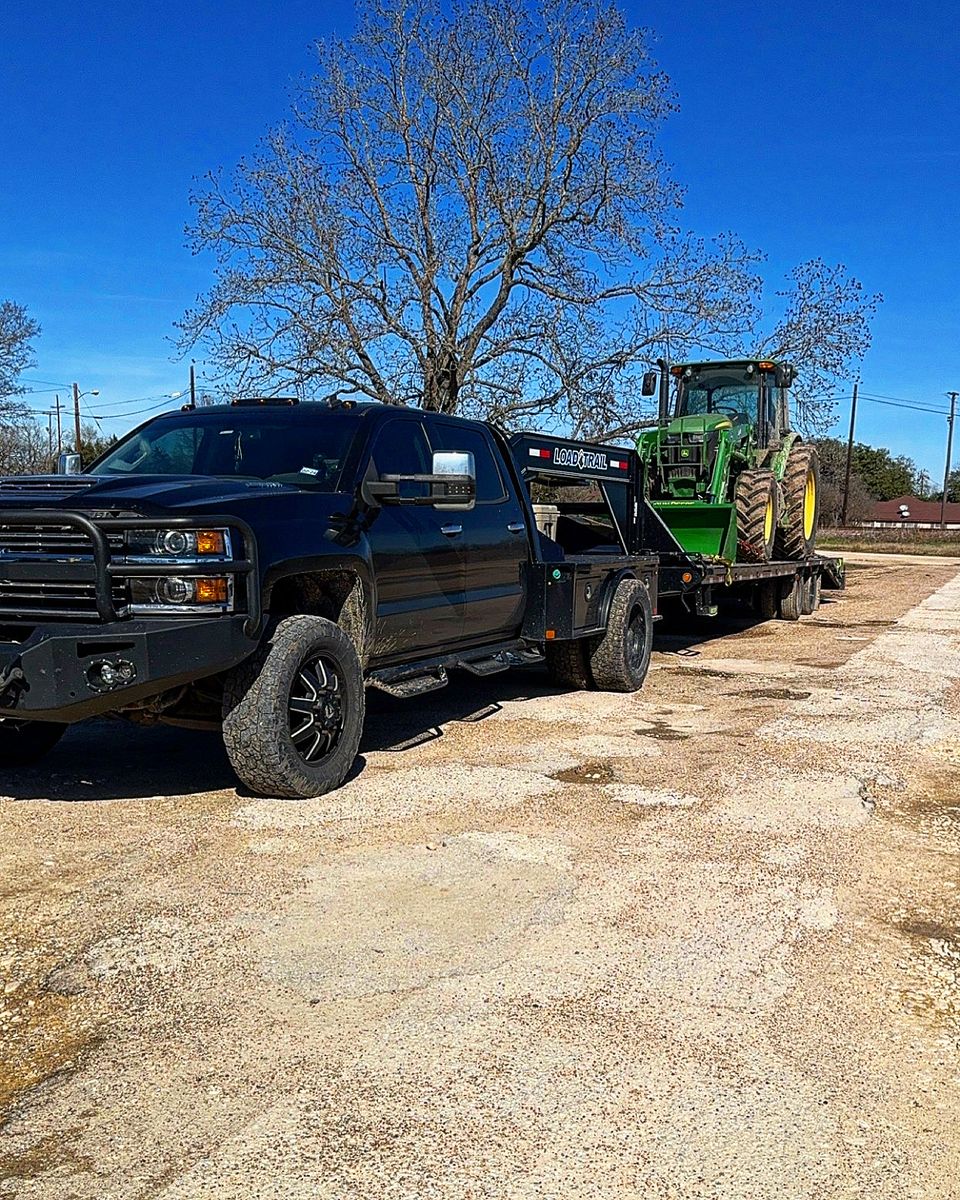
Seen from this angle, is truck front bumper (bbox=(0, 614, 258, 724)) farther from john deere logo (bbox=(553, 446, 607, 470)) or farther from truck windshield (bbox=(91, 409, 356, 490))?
john deere logo (bbox=(553, 446, 607, 470))

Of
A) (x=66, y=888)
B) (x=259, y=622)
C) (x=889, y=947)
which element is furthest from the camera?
(x=259, y=622)

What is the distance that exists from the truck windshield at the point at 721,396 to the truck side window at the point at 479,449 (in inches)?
316

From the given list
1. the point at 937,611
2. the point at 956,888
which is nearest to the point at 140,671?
the point at 956,888

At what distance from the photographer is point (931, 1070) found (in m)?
3.25

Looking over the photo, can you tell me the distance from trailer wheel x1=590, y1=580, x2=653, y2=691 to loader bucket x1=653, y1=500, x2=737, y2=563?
3.85 metres

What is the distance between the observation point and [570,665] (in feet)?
31.1

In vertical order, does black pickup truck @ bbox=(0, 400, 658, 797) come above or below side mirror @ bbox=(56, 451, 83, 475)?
below

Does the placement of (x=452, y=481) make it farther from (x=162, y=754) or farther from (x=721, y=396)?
(x=721, y=396)

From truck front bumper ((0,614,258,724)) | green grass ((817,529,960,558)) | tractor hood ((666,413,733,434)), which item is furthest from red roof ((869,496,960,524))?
truck front bumper ((0,614,258,724))

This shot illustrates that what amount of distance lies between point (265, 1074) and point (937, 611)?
53.3 feet

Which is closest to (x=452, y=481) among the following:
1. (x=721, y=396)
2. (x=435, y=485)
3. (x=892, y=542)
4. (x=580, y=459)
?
(x=435, y=485)

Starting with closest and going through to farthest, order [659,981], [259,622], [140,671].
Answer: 1. [659,981]
2. [140,671]
3. [259,622]

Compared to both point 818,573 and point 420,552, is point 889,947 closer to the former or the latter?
point 420,552

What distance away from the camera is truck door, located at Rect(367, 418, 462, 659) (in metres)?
6.47
